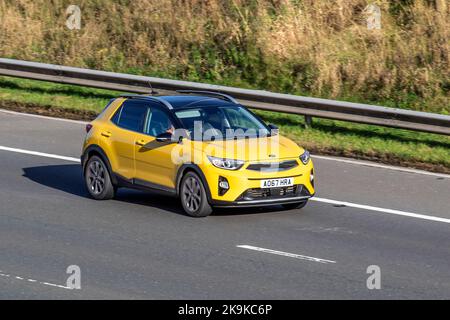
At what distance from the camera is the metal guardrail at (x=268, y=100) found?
19.1 m

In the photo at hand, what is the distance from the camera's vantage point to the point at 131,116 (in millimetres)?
15875

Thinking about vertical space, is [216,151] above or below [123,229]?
above

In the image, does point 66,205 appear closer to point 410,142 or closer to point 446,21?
point 410,142

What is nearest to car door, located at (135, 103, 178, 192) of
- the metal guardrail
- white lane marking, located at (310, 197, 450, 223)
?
white lane marking, located at (310, 197, 450, 223)

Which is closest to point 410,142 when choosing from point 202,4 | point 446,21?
point 446,21

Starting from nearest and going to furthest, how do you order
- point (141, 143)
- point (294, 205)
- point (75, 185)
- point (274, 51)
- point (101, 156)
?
point (294, 205)
point (141, 143)
point (101, 156)
point (75, 185)
point (274, 51)

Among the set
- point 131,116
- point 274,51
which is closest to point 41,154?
point 131,116

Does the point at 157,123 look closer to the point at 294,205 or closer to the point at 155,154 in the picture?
the point at 155,154

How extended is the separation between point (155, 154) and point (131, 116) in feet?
3.26

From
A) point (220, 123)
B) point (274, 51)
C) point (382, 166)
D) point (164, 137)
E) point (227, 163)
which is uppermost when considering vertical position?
point (274, 51)

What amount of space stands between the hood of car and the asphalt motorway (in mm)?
855

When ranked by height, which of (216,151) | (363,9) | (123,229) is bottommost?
(123,229)
